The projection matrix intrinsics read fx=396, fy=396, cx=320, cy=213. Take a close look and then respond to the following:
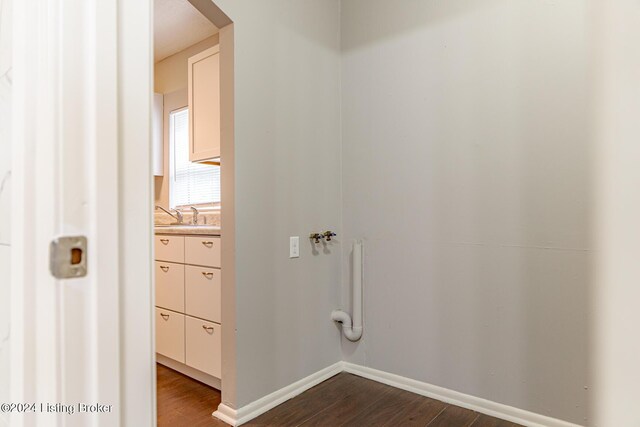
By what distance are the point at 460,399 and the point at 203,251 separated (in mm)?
1639

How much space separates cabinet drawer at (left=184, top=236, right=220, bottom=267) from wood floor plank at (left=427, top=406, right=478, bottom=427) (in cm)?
140

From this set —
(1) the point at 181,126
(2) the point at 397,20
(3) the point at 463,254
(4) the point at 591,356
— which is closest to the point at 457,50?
(2) the point at 397,20

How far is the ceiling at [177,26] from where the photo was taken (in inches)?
118

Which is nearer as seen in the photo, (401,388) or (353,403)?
(353,403)

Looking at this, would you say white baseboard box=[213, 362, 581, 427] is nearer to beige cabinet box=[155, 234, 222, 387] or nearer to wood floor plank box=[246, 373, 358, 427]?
wood floor plank box=[246, 373, 358, 427]

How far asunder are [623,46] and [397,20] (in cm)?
216

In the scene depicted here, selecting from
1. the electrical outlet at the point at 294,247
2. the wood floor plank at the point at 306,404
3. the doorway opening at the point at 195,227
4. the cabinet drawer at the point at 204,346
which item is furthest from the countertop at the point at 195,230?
the wood floor plank at the point at 306,404

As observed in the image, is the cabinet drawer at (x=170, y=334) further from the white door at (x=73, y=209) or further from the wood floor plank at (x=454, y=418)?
the white door at (x=73, y=209)

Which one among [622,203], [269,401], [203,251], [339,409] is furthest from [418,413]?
[622,203]

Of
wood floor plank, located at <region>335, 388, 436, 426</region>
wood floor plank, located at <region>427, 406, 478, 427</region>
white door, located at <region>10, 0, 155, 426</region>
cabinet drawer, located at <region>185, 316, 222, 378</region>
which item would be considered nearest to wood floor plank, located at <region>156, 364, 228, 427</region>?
cabinet drawer, located at <region>185, 316, 222, 378</region>

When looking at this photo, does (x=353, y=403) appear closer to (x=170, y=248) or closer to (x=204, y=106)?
(x=170, y=248)

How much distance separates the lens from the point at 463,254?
6.97ft

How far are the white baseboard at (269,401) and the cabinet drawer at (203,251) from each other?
2.46 feet

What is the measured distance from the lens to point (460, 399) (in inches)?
83.2
